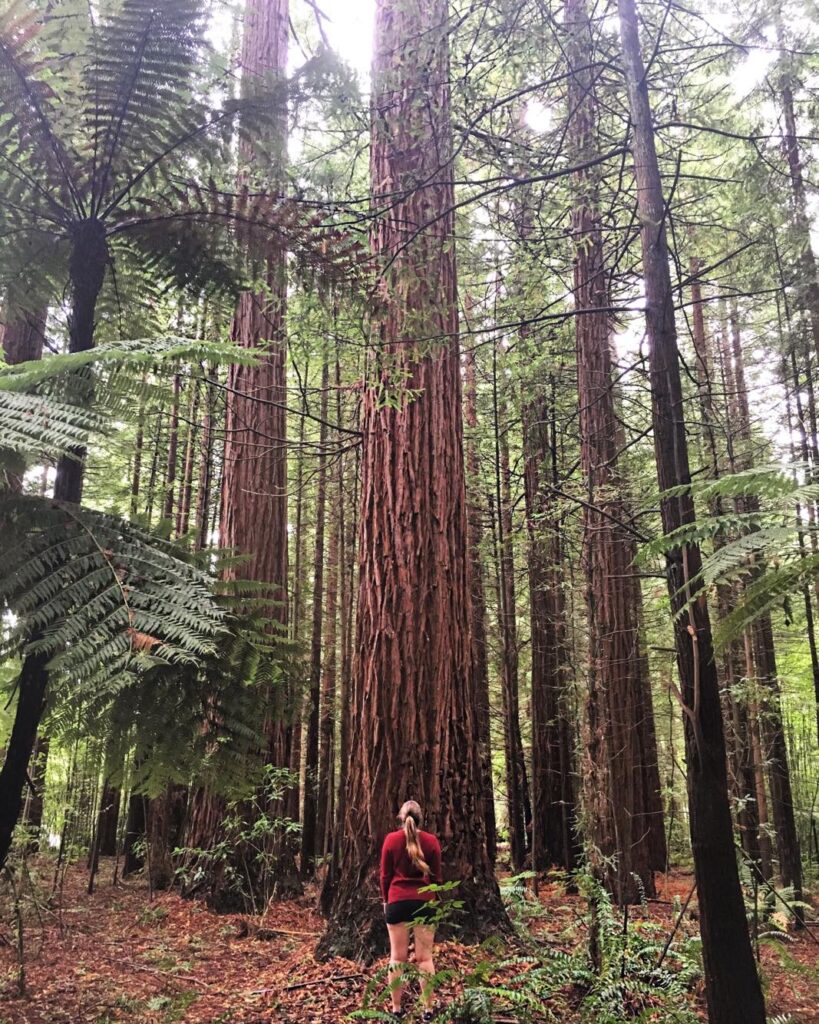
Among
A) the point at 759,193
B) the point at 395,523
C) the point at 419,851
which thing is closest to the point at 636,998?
the point at 419,851

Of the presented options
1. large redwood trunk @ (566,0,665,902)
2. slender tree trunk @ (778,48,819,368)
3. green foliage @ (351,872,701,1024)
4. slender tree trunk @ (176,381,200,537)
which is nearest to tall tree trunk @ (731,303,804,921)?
slender tree trunk @ (778,48,819,368)

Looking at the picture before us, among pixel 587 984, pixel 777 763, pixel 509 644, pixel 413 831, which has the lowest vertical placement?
pixel 587 984

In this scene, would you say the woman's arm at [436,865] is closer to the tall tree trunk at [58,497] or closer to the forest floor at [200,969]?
the forest floor at [200,969]

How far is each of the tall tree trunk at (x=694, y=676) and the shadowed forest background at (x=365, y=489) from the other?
15mm

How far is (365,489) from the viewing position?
586cm

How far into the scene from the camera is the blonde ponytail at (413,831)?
14.9ft

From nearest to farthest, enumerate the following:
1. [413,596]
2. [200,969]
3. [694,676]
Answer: [694,676]
[413,596]
[200,969]

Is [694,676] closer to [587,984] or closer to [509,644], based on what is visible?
[587,984]

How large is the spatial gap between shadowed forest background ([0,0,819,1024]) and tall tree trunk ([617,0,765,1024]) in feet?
0.05

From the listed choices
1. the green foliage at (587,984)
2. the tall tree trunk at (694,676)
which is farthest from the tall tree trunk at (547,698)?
the tall tree trunk at (694,676)

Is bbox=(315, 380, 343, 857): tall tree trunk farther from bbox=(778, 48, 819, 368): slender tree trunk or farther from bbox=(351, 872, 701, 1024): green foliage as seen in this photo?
bbox=(351, 872, 701, 1024): green foliage

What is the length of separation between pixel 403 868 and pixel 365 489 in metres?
2.88

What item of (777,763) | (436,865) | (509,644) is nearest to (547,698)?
(509,644)

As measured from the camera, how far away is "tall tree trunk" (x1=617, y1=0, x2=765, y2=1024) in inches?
106
